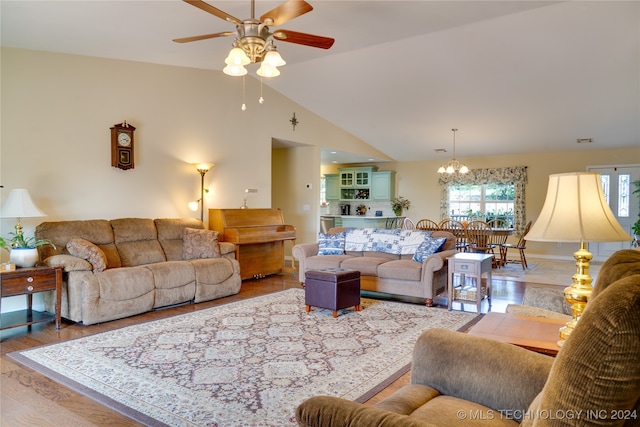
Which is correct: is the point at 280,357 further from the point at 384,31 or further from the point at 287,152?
the point at 287,152

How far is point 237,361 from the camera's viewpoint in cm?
311

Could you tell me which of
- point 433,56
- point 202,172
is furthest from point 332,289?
Result: point 433,56

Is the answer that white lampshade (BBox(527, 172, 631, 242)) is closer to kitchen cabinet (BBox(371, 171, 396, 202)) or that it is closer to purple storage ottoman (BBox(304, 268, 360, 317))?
purple storage ottoman (BBox(304, 268, 360, 317))

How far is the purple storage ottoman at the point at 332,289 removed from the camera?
14.0 ft

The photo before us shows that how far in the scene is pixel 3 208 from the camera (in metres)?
4.11

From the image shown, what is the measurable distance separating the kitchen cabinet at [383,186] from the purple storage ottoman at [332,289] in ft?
21.6

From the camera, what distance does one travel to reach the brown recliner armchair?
80cm

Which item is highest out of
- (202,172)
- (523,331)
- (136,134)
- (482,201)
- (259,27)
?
(259,27)

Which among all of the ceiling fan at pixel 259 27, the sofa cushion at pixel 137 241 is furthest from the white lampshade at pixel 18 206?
the ceiling fan at pixel 259 27

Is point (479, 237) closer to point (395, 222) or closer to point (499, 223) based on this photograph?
point (499, 223)

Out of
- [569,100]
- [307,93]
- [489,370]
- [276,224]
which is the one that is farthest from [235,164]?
[489,370]

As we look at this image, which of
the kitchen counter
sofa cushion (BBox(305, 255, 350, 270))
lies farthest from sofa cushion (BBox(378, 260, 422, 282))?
the kitchen counter

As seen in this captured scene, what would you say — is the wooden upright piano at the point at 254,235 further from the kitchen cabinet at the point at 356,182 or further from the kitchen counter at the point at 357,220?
the kitchen cabinet at the point at 356,182

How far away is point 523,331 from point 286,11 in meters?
2.57
